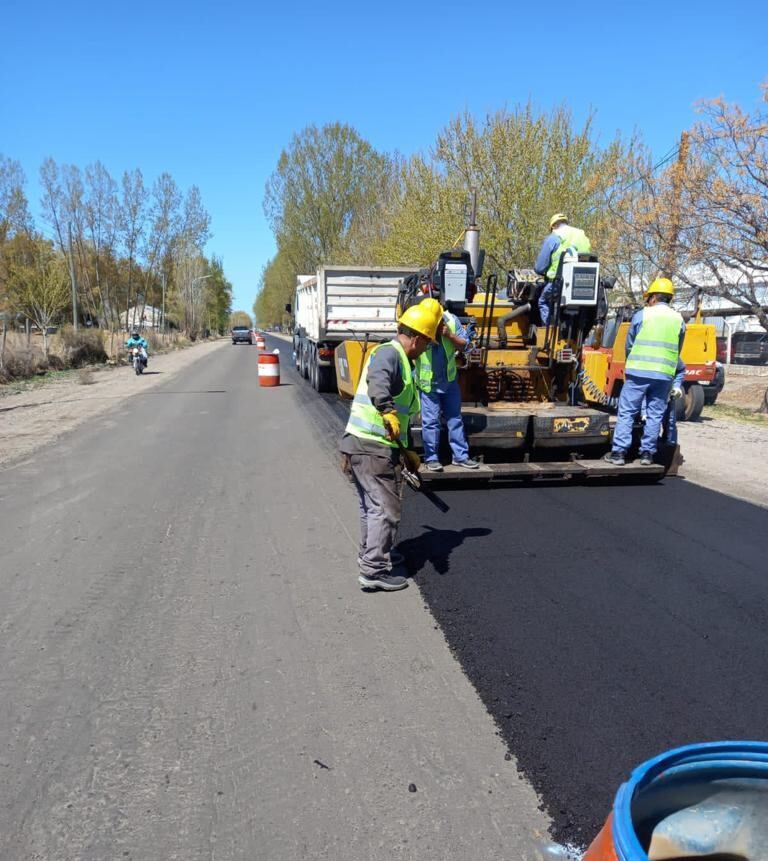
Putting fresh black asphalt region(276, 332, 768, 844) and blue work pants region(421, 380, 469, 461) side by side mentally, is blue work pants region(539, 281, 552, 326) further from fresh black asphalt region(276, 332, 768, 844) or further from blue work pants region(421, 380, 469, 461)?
fresh black asphalt region(276, 332, 768, 844)

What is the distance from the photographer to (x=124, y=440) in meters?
10.1

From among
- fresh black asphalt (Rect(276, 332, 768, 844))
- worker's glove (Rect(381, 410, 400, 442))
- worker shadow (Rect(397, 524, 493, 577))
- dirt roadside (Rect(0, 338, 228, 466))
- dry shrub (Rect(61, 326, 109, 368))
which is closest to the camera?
fresh black asphalt (Rect(276, 332, 768, 844))

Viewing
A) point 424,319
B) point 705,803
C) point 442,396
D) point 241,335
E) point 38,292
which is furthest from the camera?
point 241,335

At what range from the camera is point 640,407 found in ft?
23.1

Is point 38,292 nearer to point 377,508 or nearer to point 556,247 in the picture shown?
point 556,247

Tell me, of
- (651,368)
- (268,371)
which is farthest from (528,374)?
(268,371)

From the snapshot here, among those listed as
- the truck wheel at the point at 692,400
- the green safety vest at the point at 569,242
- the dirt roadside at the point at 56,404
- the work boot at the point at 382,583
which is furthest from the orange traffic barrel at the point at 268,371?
the work boot at the point at 382,583

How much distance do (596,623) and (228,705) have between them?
2.08m

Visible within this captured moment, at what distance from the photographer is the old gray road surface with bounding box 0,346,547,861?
2.36 meters

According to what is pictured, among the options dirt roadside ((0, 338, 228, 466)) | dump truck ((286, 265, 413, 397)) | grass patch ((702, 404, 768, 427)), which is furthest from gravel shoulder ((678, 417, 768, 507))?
dirt roadside ((0, 338, 228, 466))

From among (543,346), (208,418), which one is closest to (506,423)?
(543,346)

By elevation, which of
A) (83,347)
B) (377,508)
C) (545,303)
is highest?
(545,303)

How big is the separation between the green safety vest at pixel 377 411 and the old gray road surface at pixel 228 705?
1.02 meters

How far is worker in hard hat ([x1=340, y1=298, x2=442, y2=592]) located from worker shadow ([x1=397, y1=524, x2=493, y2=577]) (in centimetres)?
43
